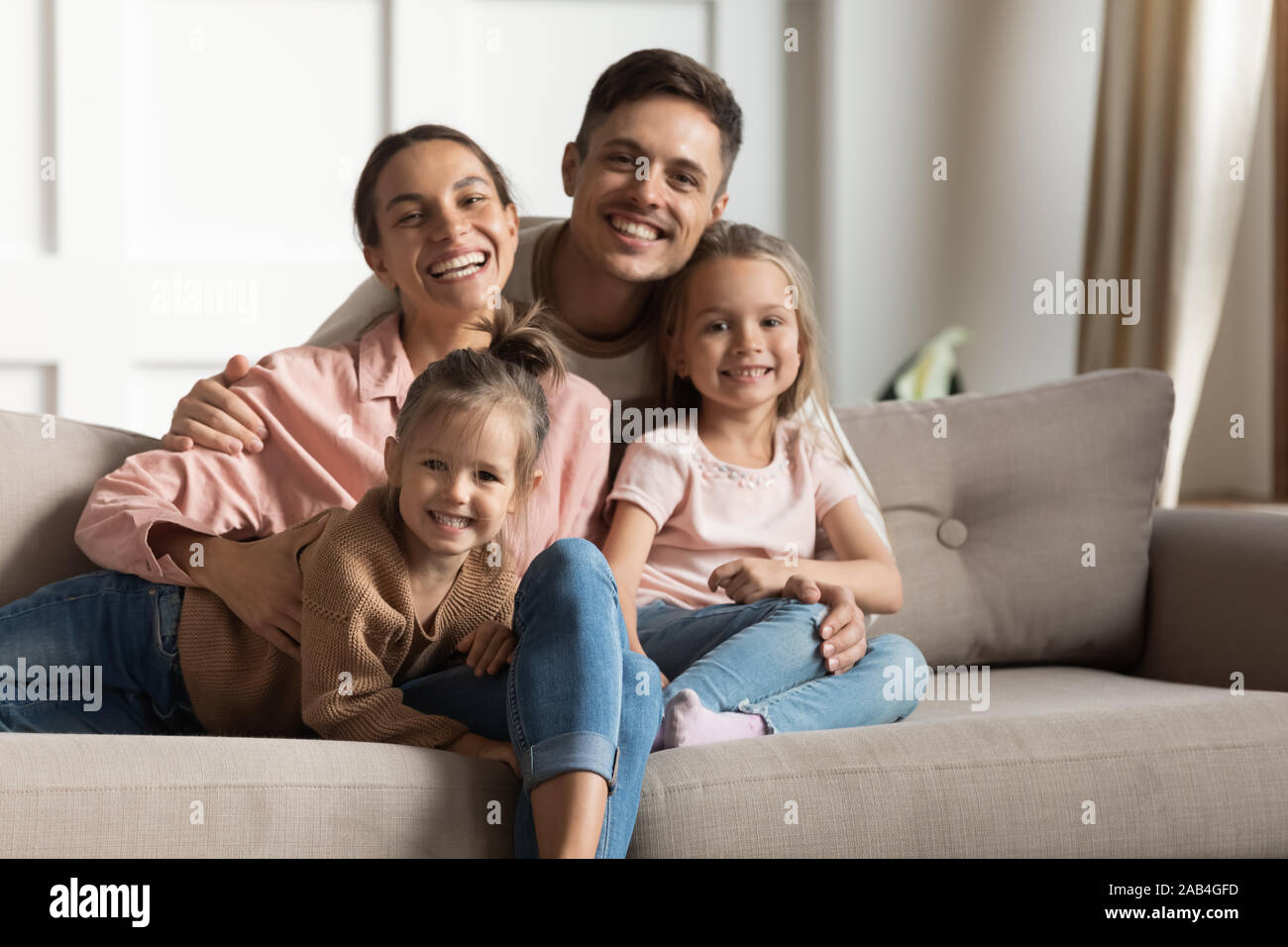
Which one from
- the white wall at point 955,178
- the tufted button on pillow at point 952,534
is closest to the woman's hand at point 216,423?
the tufted button on pillow at point 952,534

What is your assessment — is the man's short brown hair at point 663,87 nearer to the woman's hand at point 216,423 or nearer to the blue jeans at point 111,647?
the woman's hand at point 216,423

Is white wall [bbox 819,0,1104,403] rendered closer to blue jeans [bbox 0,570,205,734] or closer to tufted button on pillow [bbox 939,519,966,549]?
tufted button on pillow [bbox 939,519,966,549]

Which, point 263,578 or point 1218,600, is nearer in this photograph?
point 263,578

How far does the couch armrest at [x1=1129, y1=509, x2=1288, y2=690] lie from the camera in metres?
1.64

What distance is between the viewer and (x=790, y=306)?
1636 millimetres

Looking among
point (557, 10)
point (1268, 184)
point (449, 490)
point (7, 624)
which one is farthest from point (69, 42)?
point (1268, 184)

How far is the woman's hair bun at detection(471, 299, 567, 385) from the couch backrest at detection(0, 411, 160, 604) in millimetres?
491

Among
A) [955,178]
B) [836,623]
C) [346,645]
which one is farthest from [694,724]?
[955,178]

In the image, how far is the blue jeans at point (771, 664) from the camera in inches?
51.9

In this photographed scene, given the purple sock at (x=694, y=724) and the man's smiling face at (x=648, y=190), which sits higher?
the man's smiling face at (x=648, y=190)

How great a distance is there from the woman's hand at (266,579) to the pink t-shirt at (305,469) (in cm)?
4

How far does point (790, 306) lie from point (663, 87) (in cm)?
35

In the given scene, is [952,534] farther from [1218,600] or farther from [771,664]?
[771,664]
